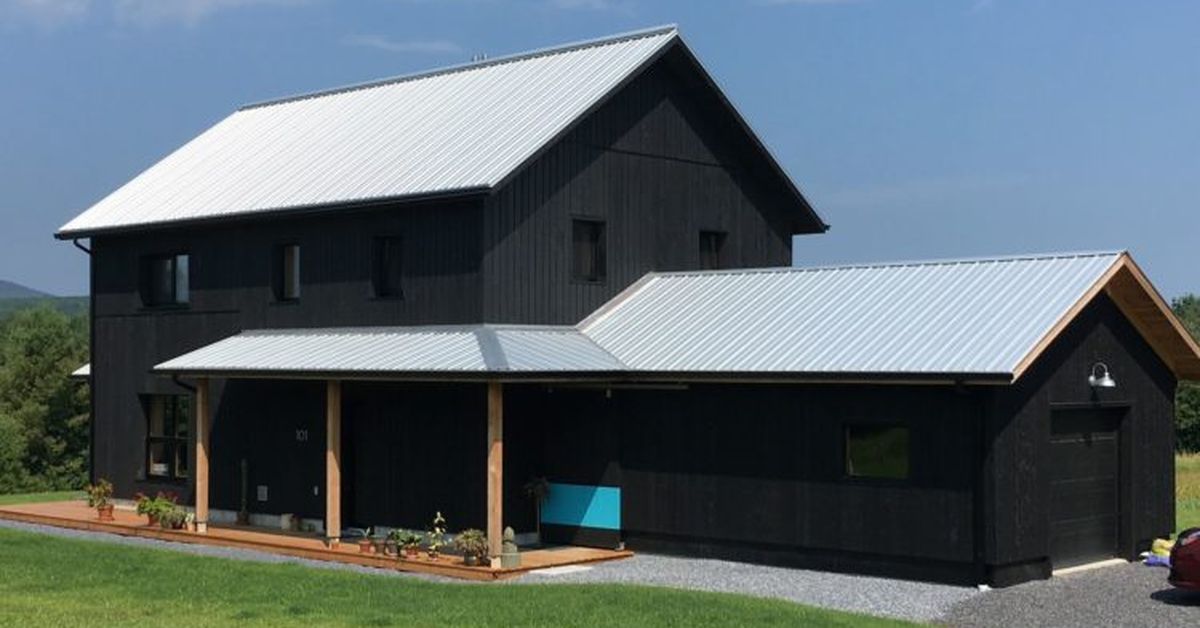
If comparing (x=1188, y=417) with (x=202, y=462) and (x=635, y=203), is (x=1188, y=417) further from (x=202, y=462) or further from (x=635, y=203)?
(x=202, y=462)

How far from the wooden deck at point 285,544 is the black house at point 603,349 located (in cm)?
55

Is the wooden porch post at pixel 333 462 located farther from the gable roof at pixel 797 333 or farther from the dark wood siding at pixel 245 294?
the dark wood siding at pixel 245 294

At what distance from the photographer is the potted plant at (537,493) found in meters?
23.0

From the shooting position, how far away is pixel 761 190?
28625 mm

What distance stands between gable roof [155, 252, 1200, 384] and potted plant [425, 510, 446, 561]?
2513mm

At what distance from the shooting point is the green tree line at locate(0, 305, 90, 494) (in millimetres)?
53031

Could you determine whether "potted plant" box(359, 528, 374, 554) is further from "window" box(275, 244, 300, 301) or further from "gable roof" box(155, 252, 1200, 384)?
"window" box(275, 244, 300, 301)

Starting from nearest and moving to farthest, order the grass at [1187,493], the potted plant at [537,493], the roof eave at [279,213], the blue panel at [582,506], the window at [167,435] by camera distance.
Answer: the blue panel at [582,506]
the roof eave at [279,213]
the potted plant at [537,493]
the grass at [1187,493]
the window at [167,435]

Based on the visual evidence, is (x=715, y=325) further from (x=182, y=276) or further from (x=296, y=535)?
(x=182, y=276)

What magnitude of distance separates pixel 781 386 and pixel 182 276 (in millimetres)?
13047

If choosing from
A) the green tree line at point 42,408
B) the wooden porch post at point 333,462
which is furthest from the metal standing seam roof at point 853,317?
the green tree line at point 42,408

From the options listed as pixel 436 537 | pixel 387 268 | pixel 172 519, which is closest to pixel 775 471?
pixel 436 537

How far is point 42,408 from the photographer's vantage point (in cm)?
5638

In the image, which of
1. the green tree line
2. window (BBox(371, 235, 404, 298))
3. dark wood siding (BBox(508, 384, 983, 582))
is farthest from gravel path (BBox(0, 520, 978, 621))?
the green tree line
